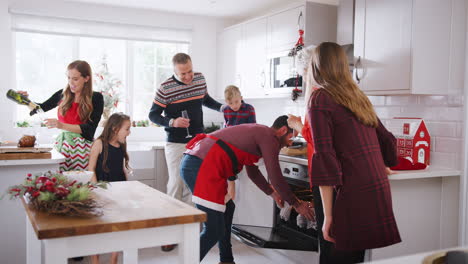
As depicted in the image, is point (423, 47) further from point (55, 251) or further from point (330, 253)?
point (55, 251)

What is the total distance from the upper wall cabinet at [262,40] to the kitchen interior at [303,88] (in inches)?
0.4

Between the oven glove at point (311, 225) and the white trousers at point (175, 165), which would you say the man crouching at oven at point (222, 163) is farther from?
the white trousers at point (175, 165)

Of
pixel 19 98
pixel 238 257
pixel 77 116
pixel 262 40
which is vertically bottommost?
pixel 238 257

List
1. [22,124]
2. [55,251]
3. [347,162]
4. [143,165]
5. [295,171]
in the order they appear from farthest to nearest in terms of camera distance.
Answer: [22,124] → [143,165] → [295,171] → [347,162] → [55,251]

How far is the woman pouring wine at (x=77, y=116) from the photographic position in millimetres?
3084

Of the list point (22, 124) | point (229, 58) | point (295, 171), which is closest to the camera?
point (295, 171)

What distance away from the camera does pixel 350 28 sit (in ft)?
10.4

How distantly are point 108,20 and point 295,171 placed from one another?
2.85m

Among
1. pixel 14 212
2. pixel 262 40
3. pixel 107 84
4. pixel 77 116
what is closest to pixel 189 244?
pixel 14 212

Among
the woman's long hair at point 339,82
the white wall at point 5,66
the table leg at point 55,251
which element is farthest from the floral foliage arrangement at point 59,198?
the white wall at point 5,66

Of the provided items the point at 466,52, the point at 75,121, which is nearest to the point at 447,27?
the point at 466,52

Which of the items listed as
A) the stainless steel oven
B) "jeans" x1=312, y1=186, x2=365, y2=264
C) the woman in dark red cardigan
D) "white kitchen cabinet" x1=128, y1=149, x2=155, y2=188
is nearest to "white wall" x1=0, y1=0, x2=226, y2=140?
"white kitchen cabinet" x1=128, y1=149, x2=155, y2=188

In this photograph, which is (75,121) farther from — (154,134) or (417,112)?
(417,112)

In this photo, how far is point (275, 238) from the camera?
2.92m
